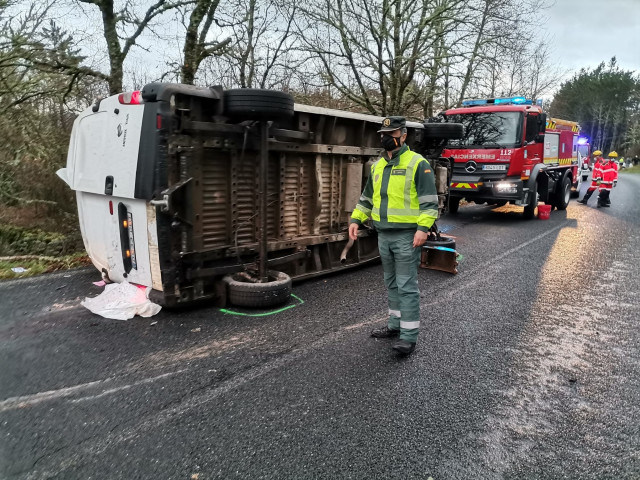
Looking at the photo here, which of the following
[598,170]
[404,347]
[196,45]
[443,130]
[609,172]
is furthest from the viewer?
[598,170]

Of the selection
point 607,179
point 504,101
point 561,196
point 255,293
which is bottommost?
point 255,293

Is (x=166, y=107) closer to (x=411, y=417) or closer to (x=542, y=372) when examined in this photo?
(x=411, y=417)

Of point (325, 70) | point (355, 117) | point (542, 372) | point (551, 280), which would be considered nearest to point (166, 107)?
point (355, 117)

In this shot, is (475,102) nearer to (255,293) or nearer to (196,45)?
(196,45)

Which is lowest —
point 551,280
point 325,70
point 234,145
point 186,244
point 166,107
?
point 551,280

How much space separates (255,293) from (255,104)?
5.99 ft

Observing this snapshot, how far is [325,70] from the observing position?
587 inches

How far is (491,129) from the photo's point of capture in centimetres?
1118

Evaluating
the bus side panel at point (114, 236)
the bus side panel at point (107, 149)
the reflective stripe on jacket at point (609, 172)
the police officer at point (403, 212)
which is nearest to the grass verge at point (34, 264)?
the bus side panel at point (114, 236)

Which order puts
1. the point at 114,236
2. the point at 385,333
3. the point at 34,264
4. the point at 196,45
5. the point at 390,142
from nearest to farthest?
the point at 390,142 → the point at 385,333 → the point at 114,236 → the point at 34,264 → the point at 196,45

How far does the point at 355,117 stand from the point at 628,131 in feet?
276

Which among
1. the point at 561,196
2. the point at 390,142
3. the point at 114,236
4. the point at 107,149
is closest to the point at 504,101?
the point at 561,196

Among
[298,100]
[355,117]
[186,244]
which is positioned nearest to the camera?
[186,244]

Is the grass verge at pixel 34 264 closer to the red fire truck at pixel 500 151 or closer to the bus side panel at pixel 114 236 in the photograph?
the bus side panel at pixel 114 236
